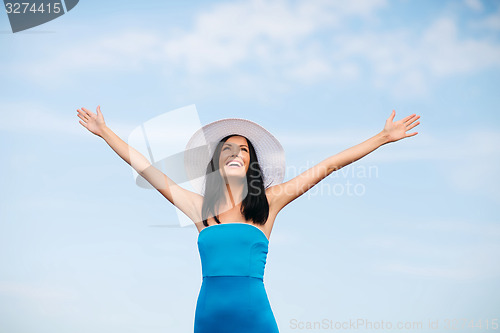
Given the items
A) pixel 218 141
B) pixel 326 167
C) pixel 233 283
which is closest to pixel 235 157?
pixel 218 141

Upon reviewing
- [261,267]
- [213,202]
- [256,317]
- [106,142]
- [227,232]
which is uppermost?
[106,142]

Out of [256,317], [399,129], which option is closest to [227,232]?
[256,317]

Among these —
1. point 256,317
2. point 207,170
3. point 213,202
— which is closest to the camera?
point 256,317

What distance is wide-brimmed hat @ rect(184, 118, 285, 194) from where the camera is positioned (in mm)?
5902

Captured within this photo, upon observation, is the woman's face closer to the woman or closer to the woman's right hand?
the woman

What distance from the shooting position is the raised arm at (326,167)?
18.4ft

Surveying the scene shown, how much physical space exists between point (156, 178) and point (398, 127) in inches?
104

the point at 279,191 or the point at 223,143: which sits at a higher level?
the point at 223,143

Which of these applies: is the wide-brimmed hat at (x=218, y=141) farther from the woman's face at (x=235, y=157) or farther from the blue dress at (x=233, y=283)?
the blue dress at (x=233, y=283)

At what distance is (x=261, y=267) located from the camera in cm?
514

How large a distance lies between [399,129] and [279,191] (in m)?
1.46

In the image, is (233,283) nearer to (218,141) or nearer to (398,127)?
(218,141)

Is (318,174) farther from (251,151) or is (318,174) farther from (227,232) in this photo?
(227,232)

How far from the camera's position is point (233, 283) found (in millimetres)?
4938
